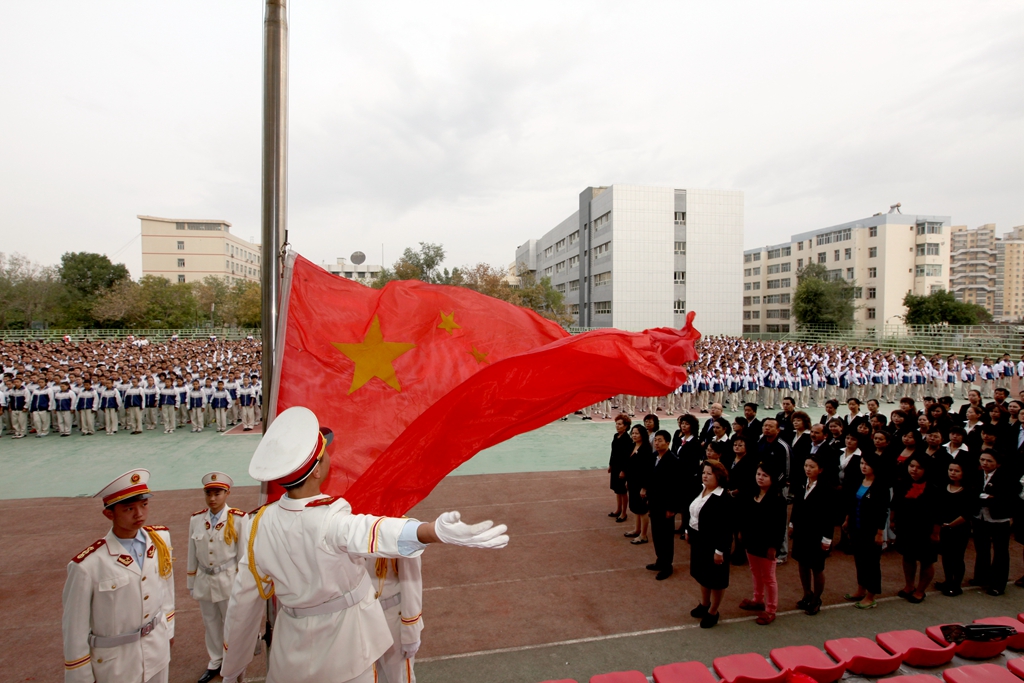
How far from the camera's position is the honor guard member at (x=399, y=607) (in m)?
3.13

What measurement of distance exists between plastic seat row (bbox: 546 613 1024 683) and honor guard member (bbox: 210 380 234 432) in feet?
42.4

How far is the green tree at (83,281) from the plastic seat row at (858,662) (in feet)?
192

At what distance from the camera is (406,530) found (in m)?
2.12

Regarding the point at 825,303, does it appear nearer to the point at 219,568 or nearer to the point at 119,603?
the point at 219,568

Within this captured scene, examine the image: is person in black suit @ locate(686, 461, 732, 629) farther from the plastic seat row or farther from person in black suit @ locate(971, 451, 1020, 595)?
person in black suit @ locate(971, 451, 1020, 595)

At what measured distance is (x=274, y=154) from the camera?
355 centimetres

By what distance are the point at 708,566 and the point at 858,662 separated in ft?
4.30

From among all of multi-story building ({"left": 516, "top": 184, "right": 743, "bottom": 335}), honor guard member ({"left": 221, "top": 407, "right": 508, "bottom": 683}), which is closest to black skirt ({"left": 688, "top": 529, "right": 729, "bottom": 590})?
honor guard member ({"left": 221, "top": 407, "right": 508, "bottom": 683})

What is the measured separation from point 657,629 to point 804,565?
5.11 ft

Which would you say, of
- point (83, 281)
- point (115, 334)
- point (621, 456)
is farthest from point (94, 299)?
point (621, 456)

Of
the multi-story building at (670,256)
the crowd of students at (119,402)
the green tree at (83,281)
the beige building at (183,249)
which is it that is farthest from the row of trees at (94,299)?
the crowd of students at (119,402)

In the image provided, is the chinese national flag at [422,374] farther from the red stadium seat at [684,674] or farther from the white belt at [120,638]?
the red stadium seat at [684,674]

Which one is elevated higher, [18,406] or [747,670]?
[18,406]

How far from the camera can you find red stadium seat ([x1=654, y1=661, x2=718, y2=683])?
3.54 meters
